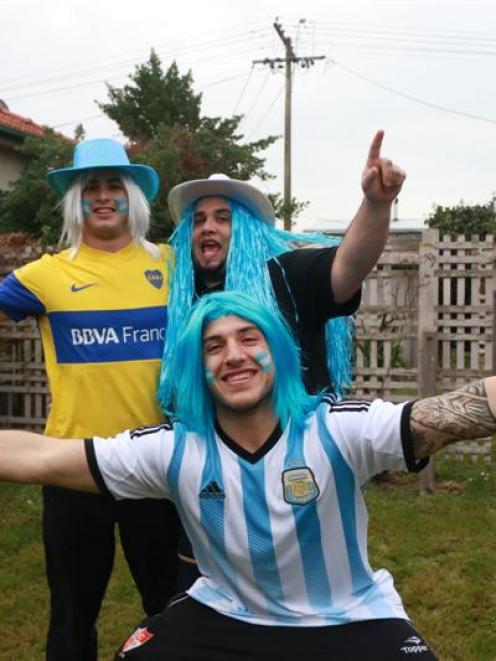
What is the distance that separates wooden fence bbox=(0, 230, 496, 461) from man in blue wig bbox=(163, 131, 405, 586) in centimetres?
344

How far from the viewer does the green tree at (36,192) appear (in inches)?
443

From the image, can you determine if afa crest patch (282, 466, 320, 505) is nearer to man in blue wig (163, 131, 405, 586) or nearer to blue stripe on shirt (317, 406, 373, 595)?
blue stripe on shirt (317, 406, 373, 595)

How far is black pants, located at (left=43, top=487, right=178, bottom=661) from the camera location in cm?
253

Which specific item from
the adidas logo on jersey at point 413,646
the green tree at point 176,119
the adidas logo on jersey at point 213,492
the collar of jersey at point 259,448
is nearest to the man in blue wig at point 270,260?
the collar of jersey at point 259,448

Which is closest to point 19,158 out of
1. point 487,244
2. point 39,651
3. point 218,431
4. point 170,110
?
point 170,110

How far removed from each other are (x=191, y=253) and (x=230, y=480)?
33.6 inches

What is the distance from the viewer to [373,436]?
193 centimetres

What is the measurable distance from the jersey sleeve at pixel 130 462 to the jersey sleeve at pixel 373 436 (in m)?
0.46

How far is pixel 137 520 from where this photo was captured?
2564 millimetres

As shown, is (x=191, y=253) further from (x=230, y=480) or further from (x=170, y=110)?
(x=170, y=110)

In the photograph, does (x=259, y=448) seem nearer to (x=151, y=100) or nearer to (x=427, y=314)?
(x=427, y=314)

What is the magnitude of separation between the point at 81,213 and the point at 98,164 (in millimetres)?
174

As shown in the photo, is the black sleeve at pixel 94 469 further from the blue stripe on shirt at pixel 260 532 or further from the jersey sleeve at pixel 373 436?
the jersey sleeve at pixel 373 436

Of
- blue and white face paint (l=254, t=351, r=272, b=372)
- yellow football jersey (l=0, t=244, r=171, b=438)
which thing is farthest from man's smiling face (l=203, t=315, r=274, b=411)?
yellow football jersey (l=0, t=244, r=171, b=438)
